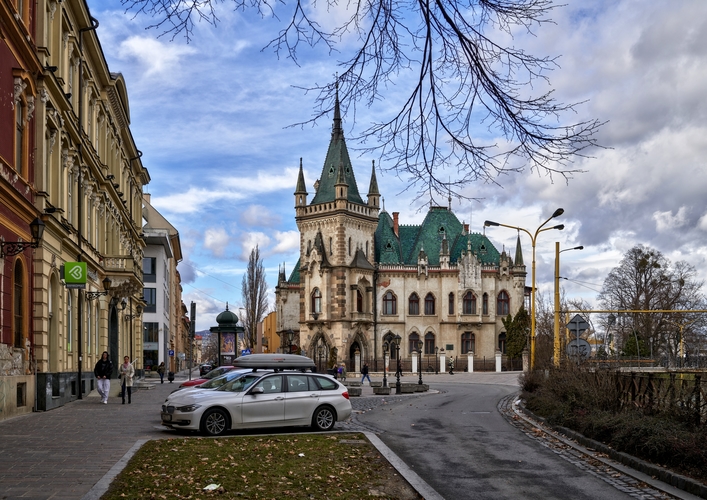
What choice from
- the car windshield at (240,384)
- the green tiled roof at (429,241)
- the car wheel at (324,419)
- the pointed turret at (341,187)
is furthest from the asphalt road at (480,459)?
the green tiled roof at (429,241)

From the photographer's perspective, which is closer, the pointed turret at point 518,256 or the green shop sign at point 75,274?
the green shop sign at point 75,274

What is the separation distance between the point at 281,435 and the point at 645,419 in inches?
301

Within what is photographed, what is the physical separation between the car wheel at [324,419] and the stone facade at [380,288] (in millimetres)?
62178

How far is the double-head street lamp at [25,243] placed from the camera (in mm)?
20200

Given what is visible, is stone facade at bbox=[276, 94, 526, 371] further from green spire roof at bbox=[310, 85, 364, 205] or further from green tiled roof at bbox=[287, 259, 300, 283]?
green tiled roof at bbox=[287, 259, 300, 283]

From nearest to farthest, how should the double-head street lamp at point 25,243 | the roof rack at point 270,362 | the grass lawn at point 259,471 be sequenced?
the grass lawn at point 259,471
the double-head street lamp at point 25,243
the roof rack at point 270,362

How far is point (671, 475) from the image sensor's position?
40.4 ft

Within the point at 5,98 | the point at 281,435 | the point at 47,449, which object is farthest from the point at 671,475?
the point at 5,98

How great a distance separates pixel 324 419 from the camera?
19938 mm

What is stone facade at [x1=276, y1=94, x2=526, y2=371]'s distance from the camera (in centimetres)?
8369

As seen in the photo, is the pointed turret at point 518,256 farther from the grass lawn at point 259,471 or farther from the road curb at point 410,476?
the road curb at point 410,476

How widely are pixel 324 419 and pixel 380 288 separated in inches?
2676

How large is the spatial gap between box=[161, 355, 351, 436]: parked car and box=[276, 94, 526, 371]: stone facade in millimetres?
62139

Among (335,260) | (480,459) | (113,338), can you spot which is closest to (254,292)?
(335,260)
